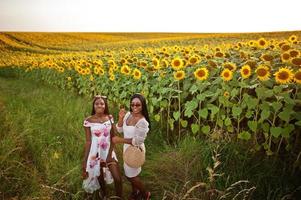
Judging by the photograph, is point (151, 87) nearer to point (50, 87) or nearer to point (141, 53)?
point (141, 53)

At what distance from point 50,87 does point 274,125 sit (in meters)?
7.39

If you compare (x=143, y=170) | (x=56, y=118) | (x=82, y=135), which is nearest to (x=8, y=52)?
(x=56, y=118)

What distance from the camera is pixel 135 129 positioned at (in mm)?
3025

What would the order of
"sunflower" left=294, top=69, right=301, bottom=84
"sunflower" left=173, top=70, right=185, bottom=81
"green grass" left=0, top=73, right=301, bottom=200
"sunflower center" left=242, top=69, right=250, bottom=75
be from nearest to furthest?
"green grass" left=0, top=73, right=301, bottom=200 < "sunflower" left=294, top=69, right=301, bottom=84 < "sunflower center" left=242, top=69, right=250, bottom=75 < "sunflower" left=173, top=70, right=185, bottom=81

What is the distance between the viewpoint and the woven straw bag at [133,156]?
117 inches

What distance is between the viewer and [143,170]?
3697mm

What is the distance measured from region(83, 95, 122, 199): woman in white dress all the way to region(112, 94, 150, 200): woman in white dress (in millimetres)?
109

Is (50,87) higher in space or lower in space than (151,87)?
lower

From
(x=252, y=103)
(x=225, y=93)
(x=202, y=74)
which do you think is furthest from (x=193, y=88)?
(x=252, y=103)

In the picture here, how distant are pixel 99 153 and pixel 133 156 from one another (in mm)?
370

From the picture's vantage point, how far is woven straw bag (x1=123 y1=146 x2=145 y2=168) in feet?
9.75

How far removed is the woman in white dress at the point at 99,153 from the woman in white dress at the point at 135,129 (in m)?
0.11

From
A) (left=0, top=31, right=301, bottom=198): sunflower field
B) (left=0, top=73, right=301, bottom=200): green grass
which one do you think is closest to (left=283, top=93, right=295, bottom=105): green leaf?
(left=0, top=31, right=301, bottom=198): sunflower field

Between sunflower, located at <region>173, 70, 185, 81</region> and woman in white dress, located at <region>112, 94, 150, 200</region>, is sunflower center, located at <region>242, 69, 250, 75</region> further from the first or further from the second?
woman in white dress, located at <region>112, 94, 150, 200</region>
